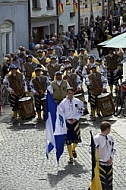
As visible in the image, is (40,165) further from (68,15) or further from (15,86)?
(68,15)

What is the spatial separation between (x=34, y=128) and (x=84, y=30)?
24309mm

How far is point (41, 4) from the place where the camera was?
37.2 metres

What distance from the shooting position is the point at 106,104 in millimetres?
18188

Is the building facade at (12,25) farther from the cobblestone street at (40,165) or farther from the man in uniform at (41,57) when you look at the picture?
the cobblestone street at (40,165)

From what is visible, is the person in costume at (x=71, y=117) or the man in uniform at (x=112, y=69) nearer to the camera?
the person in costume at (x=71, y=117)

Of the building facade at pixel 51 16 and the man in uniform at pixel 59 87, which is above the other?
the building facade at pixel 51 16

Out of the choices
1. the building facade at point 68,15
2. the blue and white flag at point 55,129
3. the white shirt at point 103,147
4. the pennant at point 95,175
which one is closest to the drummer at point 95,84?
the blue and white flag at point 55,129

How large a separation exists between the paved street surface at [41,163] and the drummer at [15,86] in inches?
35.3

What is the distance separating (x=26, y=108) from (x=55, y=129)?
16.2 ft

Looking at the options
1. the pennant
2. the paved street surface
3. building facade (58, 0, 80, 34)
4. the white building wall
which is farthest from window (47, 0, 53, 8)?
the pennant

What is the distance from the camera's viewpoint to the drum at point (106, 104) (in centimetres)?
1808

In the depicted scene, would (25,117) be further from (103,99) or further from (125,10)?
(125,10)

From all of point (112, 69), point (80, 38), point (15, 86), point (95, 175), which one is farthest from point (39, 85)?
point (80, 38)

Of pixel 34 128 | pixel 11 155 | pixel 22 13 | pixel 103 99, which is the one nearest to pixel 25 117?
pixel 34 128
